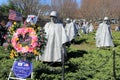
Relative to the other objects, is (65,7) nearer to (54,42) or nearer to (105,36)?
(105,36)

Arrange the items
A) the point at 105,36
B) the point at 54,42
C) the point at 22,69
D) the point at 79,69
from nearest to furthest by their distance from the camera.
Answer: the point at 22,69 → the point at 79,69 → the point at 54,42 → the point at 105,36

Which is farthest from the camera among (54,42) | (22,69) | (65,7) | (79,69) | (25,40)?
(65,7)

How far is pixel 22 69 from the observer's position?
8.34 metres

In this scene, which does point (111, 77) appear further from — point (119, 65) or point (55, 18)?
point (55, 18)

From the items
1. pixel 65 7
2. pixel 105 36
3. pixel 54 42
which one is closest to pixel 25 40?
pixel 54 42

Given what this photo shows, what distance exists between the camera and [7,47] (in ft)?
28.8

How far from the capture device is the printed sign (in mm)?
8281

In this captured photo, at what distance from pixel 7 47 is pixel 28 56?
0.71 meters

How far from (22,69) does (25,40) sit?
2.25 feet

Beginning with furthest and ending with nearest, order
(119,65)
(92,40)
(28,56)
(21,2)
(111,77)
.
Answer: (21,2), (92,40), (119,65), (111,77), (28,56)

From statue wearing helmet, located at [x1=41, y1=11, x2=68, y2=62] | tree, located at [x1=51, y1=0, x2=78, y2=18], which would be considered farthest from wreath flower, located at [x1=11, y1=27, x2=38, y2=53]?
tree, located at [x1=51, y1=0, x2=78, y2=18]

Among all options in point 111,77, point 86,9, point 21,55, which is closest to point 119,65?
point 111,77

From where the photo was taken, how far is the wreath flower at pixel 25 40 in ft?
27.5

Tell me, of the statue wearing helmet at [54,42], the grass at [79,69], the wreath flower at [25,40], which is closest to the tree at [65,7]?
the grass at [79,69]
